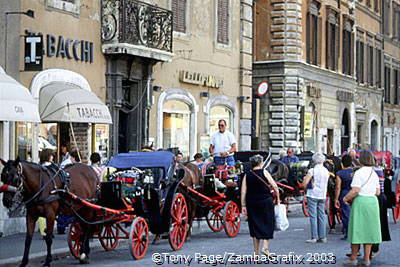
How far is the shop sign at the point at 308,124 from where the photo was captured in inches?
1455

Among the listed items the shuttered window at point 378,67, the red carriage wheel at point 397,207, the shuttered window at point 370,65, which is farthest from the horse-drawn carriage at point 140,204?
the shuttered window at point 378,67

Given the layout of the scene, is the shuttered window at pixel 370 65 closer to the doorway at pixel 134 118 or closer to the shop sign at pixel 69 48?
the doorway at pixel 134 118

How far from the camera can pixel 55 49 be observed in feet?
65.4

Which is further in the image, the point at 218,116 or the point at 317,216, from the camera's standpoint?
the point at 218,116

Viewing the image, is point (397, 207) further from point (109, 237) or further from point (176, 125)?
point (109, 237)

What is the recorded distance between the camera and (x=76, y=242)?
14477 millimetres

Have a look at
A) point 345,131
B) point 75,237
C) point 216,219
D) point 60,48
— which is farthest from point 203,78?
point 345,131

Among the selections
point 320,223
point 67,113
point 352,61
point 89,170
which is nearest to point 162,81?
point 67,113

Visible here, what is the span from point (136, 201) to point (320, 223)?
4.10 m

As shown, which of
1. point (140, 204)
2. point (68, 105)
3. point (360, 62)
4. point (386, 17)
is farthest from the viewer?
point (386, 17)

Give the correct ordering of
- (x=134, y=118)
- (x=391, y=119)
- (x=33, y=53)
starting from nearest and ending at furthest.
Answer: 1. (x=33, y=53)
2. (x=134, y=118)
3. (x=391, y=119)

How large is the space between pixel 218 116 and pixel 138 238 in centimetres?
1415

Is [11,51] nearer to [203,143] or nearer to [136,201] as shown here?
[136,201]

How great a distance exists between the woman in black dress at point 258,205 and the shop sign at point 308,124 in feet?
75.7
